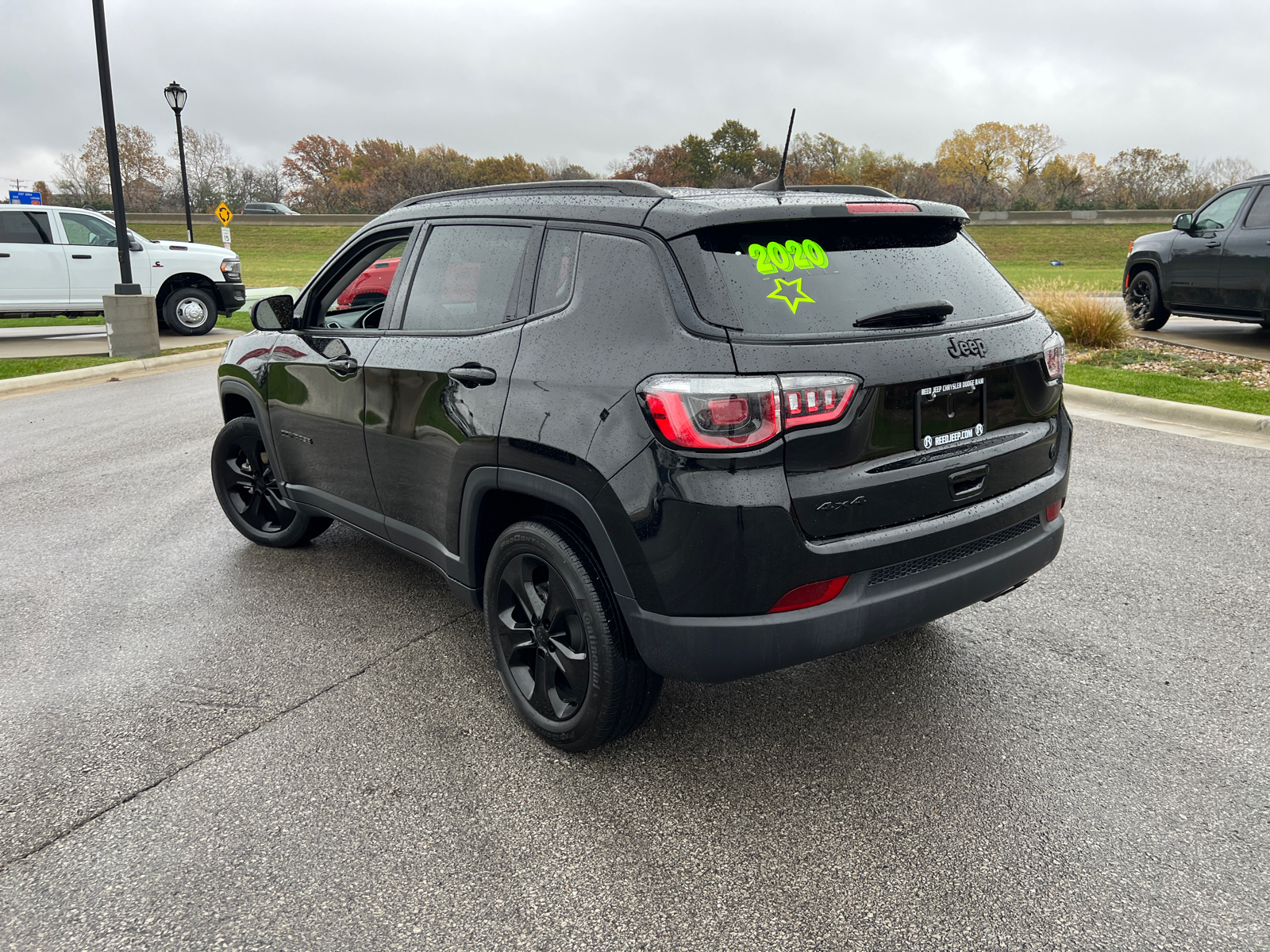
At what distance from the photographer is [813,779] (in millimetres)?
2857

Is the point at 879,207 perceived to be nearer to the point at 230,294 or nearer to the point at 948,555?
the point at 948,555

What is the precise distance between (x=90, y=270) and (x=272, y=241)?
115 ft

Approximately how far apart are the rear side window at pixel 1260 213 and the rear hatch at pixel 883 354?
1009 centimetres

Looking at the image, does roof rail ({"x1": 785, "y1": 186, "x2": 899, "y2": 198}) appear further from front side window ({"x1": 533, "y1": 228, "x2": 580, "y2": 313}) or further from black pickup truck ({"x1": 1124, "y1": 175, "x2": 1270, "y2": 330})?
black pickup truck ({"x1": 1124, "y1": 175, "x2": 1270, "y2": 330})

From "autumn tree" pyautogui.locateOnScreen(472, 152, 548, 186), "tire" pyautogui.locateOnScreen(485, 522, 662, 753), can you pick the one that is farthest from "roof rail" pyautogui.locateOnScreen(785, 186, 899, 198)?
"autumn tree" pyautogui.locateOnScreen(472, 152, 548, 186)

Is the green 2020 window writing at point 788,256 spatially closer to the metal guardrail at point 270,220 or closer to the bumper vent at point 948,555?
the bumper vent at point 948,555

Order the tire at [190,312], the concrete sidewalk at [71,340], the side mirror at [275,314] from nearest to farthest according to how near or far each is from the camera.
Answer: the side mirror at [275,314] < the concrete sidewalk at [71,340] < the tire at [190,312]

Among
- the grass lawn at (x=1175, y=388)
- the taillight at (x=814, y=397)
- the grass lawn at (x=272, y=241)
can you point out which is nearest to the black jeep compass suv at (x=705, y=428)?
the taillight at (x=814, y=397)

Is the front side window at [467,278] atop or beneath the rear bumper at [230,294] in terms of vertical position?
atop

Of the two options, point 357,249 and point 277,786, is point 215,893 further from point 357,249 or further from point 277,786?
point 357,249

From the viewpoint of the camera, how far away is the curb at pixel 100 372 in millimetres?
10875

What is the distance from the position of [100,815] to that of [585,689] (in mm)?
1500

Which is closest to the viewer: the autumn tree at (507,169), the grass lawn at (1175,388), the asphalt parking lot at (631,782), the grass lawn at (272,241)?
the asphalt parking lot at (631,782)

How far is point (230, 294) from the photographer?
1544 centimetres
